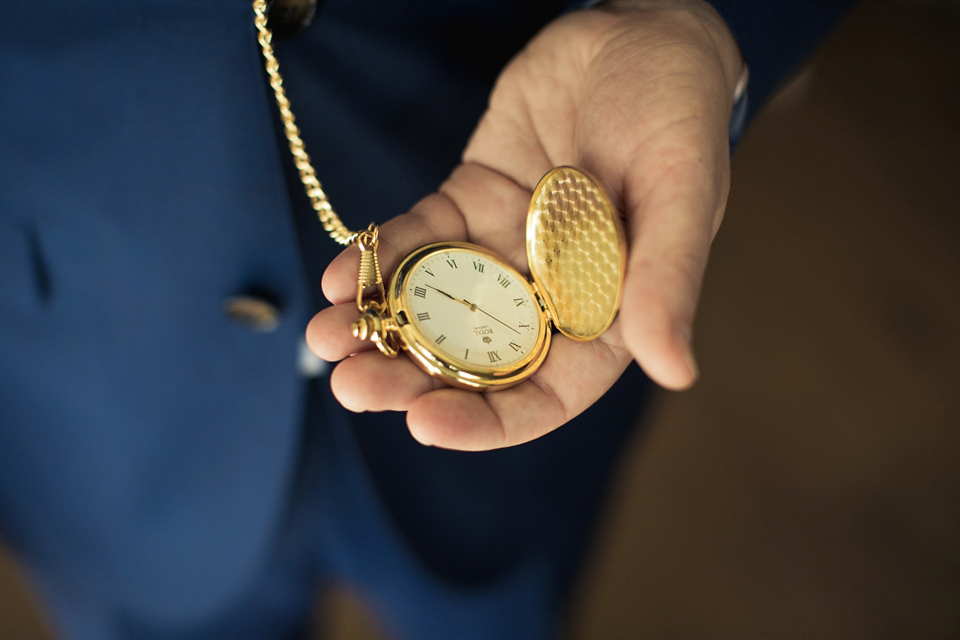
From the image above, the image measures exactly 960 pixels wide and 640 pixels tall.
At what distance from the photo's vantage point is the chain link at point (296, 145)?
882 mm

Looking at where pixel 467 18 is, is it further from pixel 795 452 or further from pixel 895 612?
pixel 895 612

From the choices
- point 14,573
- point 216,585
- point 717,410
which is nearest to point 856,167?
point 717,410

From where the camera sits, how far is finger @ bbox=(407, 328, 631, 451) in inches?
32.6

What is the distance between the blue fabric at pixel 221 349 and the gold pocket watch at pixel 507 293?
167mm

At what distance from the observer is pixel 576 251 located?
41.5 inches

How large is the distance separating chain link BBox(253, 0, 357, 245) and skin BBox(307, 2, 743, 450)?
0.09m

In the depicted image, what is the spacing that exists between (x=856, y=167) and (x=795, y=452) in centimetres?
198

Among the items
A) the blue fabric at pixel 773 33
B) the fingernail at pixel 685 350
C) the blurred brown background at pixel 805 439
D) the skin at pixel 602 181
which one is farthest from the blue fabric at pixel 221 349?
the blurred brown background at pixel 805 439

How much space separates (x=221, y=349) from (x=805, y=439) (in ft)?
7.34

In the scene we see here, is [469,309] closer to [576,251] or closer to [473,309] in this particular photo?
[473,309]

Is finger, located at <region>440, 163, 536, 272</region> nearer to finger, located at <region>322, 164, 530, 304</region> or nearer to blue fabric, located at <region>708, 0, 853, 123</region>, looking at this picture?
finger, located at <region>322, 164, 530, 304</region>

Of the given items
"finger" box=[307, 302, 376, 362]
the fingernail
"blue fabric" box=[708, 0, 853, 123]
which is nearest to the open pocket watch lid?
the fingernail

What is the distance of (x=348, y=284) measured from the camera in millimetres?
949

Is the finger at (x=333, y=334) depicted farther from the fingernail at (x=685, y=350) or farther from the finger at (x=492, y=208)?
the fingernail at (x=685, y=350)
